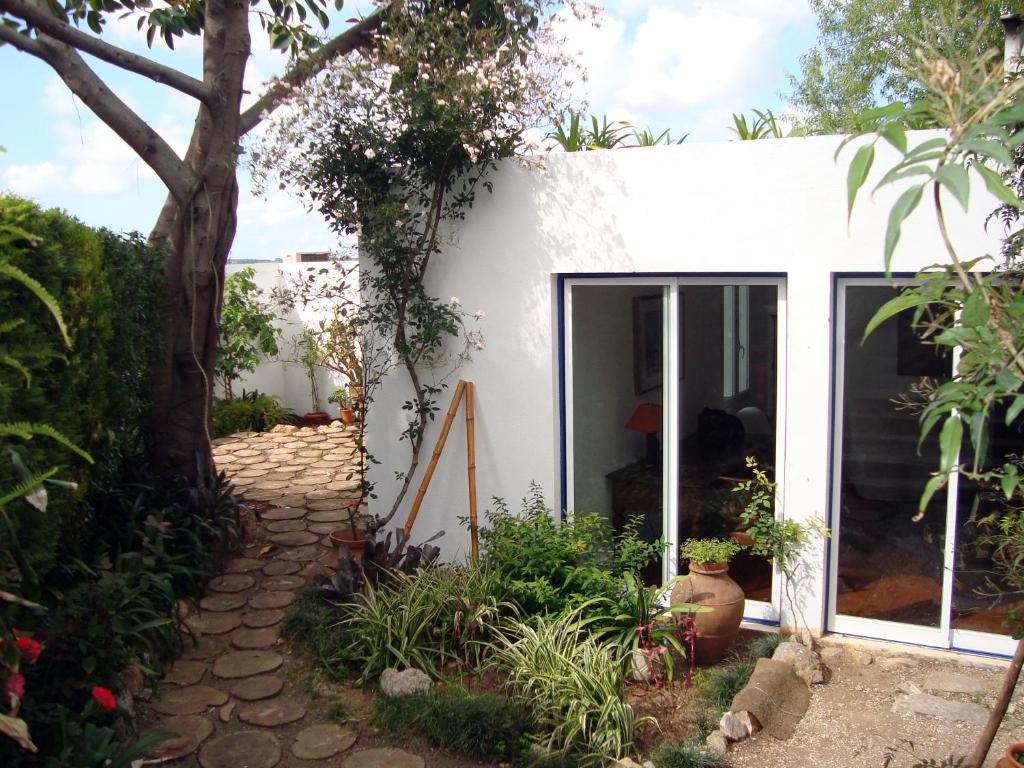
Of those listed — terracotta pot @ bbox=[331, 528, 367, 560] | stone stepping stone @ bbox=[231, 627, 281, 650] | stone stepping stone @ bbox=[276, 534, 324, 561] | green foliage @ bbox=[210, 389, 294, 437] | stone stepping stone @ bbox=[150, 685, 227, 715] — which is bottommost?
stone stepping stone @ bbox=[150, 685, 227, 715]

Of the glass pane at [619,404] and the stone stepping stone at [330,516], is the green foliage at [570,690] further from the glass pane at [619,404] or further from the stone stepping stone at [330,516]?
the stone stepping stone at [330,516]

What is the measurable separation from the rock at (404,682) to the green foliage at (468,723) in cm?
10

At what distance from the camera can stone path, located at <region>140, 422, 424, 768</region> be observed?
4.22m

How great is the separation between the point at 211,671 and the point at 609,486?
113 inches

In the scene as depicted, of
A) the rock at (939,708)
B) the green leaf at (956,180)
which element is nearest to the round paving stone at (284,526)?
the rock at (939,708)

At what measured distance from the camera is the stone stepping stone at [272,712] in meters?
4.52

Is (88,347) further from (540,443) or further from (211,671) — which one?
(540,443)

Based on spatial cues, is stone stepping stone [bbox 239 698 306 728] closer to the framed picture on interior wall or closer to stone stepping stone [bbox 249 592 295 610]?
stone stepping stone [bbox 249 592 295 610]

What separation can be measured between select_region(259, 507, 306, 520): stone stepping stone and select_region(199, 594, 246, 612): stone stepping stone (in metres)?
1.66

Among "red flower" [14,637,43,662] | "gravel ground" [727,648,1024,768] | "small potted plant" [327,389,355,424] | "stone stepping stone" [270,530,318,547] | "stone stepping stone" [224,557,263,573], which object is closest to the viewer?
"red flower" [14,637,43,662]

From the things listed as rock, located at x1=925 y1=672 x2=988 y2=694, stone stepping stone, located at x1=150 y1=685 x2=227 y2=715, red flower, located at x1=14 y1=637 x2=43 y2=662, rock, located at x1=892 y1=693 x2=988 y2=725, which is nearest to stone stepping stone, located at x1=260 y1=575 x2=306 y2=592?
stone stepping stone, located at x1=150 y1=685 x2=227 y2=715

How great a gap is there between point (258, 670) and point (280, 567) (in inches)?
58.5

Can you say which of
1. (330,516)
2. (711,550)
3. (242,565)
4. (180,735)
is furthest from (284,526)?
(711,550)

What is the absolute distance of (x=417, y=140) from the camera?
19.0ft
